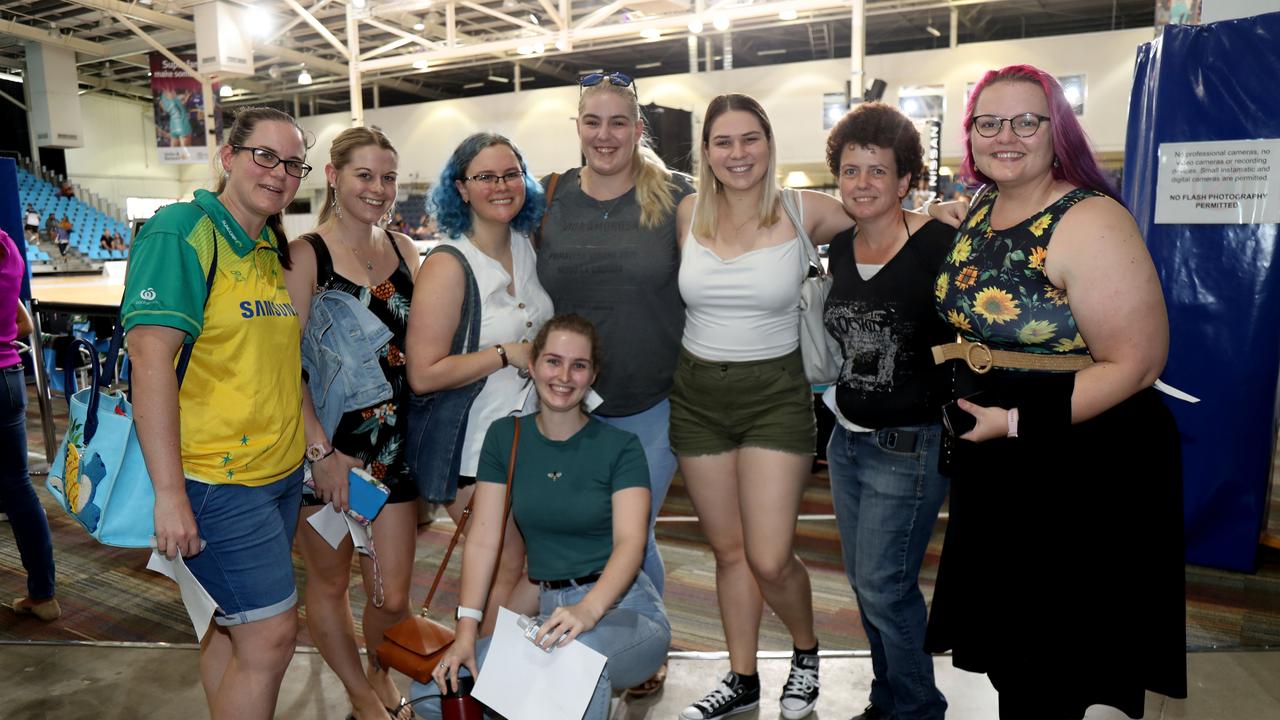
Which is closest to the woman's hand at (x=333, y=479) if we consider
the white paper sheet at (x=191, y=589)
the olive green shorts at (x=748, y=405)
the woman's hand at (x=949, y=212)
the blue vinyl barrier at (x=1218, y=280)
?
the white paper sheet at (x=191, y=589)

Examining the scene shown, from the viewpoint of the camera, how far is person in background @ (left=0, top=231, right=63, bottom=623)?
312cm

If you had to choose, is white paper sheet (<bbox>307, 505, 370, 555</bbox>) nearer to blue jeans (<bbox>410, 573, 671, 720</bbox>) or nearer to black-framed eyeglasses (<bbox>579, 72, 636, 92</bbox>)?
blue jeans (<bbox>410, 573, 671, 720</bbox>)

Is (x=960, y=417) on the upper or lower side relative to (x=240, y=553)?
upper

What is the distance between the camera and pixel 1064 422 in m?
1.55

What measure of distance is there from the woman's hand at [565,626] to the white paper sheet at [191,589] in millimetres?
678

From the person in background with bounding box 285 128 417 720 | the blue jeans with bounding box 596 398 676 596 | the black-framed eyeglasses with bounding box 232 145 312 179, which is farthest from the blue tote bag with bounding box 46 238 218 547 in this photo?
the blue jeans with bounding box 596 398 676 596

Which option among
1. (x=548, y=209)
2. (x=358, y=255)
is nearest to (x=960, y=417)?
(x=548, y=209)

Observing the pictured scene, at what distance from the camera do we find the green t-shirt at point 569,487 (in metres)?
2.09

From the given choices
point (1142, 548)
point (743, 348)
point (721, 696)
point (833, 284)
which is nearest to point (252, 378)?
point (743, 348)

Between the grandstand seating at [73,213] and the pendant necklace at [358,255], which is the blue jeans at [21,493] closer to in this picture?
the pendant necklace at [358,255]

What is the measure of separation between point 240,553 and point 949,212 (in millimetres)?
1763

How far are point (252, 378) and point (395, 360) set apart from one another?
499 millimetres

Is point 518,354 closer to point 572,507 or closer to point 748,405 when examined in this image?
point 572,507

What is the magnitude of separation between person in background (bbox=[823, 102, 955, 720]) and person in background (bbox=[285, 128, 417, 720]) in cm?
114
